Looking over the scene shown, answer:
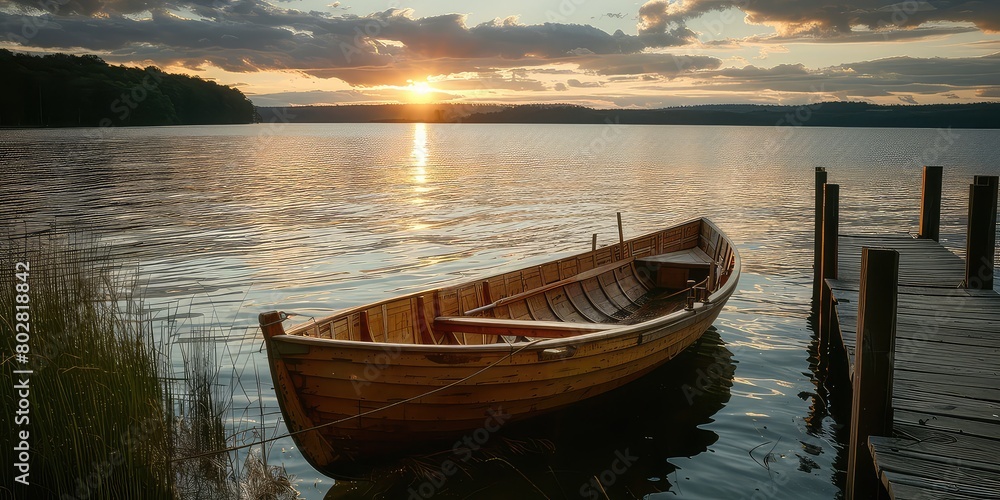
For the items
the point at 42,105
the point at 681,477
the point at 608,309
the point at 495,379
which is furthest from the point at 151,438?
the point at 42,105

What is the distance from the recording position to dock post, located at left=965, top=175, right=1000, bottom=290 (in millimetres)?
9852


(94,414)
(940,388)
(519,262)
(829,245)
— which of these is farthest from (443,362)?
(519,262)

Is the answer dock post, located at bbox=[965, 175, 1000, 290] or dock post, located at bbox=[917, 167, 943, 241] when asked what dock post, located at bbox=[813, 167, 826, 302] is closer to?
dock post, located at bbox=[917, 167, 943, 241]

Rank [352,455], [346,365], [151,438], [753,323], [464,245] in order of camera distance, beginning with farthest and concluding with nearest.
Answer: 1. [464,245]
2. [753,323]
3. [352,455]
4. [346,365]
5. [151,438]

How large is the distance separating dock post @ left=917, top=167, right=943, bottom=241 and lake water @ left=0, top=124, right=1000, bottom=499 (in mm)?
2745

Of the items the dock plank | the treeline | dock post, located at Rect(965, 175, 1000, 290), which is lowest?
the dock plank

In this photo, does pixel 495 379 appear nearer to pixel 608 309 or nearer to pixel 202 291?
pixel 608 309

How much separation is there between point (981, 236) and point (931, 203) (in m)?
4.13

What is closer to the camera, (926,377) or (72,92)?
(926,377)

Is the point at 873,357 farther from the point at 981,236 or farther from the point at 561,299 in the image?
the point at 561,299

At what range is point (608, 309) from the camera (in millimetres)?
11805

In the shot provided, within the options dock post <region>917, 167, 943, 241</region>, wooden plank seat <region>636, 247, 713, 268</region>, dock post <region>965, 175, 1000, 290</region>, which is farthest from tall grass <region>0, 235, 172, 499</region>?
dock post <region>917, 167, 943, 241</region>

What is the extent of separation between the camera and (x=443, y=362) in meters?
6.38

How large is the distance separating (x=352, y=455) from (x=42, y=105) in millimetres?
125929
